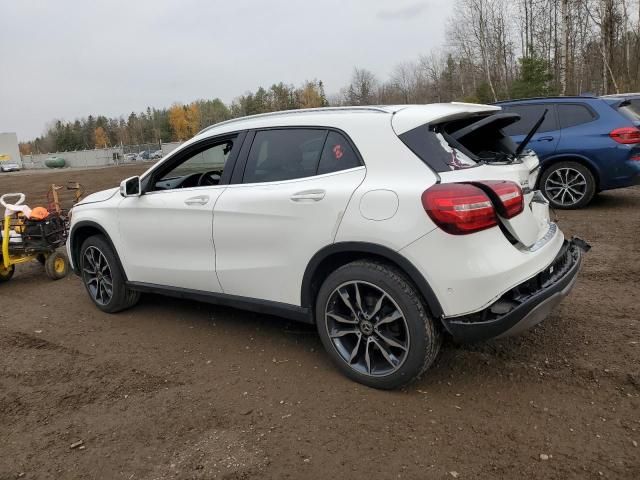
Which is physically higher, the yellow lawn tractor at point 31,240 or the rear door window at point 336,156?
the rear door window at point 336,156

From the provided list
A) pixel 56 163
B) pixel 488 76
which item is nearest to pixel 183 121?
pixel 56 163

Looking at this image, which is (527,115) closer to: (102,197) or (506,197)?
(506,197)

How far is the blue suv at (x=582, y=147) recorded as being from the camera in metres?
7.72

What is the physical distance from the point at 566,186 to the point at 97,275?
23.0 ft

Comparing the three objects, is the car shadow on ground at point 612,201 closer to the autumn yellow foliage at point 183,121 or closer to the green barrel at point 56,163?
the green barrel at point 56,163

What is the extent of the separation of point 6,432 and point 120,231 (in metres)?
2.02

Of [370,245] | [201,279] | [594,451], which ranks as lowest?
[594,451]

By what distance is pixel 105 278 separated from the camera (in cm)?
510

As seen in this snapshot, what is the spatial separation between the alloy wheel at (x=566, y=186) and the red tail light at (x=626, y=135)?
72cm

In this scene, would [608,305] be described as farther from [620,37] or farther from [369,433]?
[620,37]

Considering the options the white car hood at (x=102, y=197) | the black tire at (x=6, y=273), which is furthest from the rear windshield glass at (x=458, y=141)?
the black tire at (x=6, y=273)

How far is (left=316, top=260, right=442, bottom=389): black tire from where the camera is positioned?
302cm

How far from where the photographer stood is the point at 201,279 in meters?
4.14

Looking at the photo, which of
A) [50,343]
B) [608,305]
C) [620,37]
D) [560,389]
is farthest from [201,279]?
[620,37]
